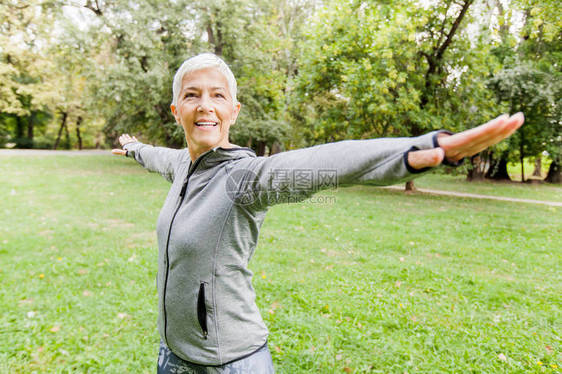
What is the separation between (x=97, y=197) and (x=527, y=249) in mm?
12022

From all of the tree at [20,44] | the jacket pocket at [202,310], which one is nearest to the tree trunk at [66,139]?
the tree at [20,44]

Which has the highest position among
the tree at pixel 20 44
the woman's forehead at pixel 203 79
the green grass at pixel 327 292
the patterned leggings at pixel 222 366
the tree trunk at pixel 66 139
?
the tree at pixel 20 44

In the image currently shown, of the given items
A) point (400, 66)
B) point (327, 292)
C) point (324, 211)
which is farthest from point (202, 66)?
point (400, 66)

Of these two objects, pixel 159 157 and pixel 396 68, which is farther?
pixel 396 68

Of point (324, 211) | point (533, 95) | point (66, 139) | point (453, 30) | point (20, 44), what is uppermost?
point (20, 44)

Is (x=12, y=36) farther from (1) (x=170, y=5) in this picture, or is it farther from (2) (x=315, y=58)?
(2) (x=315, y=58)

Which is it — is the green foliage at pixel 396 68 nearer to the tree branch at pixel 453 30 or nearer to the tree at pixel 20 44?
the tree branch at pixel 453 30

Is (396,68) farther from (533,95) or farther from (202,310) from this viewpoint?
(202,310)

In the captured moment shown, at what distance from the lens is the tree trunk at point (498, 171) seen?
24569 mm

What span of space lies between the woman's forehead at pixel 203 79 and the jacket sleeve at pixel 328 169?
41 centimetres

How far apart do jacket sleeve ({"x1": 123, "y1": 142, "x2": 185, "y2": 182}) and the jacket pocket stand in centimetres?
96

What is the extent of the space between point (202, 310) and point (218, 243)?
30 centimetres

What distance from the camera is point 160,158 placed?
2.30m

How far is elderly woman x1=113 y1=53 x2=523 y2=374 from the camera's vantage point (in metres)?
1.20
